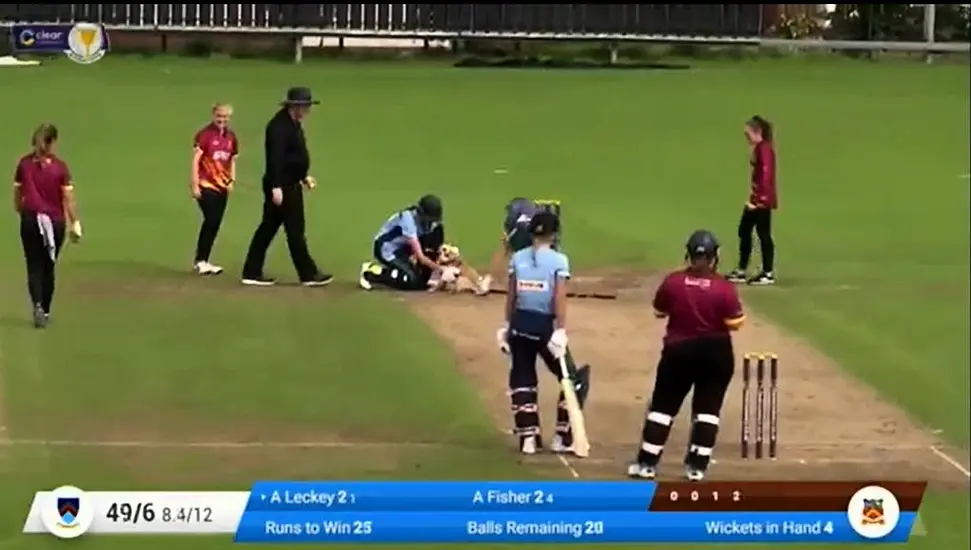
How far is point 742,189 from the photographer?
2494 cm

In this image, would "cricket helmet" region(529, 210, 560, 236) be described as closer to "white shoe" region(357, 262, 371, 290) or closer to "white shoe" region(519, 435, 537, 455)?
"white shoe" region(519, 435, 537, 455)

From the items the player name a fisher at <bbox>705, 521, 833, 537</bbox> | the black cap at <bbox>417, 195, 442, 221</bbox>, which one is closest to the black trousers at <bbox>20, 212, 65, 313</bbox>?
the black cap at <bbox>417, 195, 442, 221</bbox>

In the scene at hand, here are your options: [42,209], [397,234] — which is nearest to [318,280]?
[397,234]

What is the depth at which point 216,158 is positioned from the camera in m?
17.8

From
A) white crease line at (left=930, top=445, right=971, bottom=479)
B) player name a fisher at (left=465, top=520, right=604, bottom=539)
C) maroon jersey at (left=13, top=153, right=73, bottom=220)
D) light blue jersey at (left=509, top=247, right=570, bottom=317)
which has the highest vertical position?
maroon jersey at (left=13, top=153, right=73, bottom=220)

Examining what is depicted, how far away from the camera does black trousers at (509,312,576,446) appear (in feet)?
40.8

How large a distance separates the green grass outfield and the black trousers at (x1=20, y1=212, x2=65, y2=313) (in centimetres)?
26

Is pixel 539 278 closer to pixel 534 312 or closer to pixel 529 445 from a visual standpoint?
pixel 534 312

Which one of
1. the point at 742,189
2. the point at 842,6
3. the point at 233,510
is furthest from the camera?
the point at 742,189

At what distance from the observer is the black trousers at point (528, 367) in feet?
40.8

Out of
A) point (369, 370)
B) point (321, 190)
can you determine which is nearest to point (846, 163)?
point (321, 190)

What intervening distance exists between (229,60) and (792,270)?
18.6 ft

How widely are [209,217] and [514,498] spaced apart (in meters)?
7.17

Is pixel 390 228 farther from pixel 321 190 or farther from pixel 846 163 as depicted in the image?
pixel 846 163
